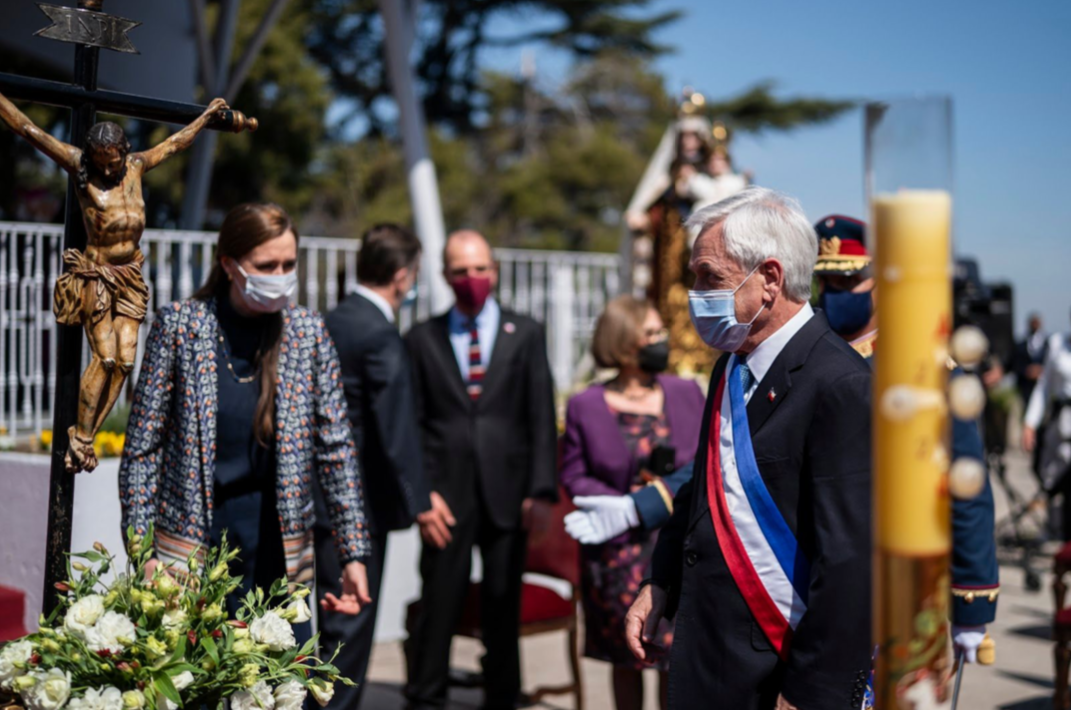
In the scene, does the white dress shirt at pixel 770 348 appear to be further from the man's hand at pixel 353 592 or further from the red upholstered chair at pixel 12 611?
the red upholstered chair at pixel 12 611

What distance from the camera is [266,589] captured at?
130 inches

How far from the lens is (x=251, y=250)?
3182mm

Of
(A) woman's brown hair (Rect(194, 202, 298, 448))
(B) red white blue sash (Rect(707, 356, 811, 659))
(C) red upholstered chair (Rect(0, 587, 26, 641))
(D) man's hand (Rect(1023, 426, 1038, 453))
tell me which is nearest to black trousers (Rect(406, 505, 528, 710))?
(C) red upholstered chair (Rect(0, 587, 26, 641))

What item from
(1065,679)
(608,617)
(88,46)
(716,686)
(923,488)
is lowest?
(1065,679)

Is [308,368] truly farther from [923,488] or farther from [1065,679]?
[1065,679]

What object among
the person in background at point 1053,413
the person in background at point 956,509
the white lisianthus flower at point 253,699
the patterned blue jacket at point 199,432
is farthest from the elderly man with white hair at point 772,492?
the person in background at point 1053,413

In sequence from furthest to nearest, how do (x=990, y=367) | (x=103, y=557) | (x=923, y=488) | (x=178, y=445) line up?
1. (x=990, y=367)
2. (x=178, y=445)
3. (x=103, y=557)
4. (x=923, y=488)

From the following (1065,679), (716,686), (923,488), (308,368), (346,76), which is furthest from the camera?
(346,76)

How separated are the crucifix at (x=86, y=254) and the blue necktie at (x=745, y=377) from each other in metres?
1.36

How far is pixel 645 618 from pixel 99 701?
51.9 inches

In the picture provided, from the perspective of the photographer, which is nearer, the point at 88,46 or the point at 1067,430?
the point at 88,46

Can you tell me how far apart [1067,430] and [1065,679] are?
4.21 metres

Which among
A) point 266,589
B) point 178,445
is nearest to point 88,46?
point 178,445

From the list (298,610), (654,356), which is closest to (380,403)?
(654,356)
